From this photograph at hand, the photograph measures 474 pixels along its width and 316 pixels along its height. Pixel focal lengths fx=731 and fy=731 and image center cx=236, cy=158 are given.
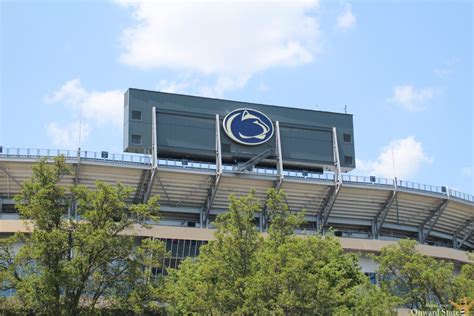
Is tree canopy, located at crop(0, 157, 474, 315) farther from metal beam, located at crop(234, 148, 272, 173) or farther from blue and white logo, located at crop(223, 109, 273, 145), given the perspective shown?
blue and white logo, located at crop(223, 109, 273, 145)

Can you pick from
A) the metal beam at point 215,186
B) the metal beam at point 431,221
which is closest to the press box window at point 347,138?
the metal beam at point 431,221

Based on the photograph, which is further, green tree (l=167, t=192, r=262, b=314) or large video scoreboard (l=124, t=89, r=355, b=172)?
large video scoreboard (l=124, t=89, r=355, b=172)

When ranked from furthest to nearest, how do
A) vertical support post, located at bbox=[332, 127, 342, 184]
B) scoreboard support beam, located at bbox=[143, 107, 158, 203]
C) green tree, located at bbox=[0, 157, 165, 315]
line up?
vertical support post, located at bbox=[332, 127, 342, 184]
scoreboard support beam, located at bbox=[143, 107, 158, 203]
green tree, located at bbox=[0, 157, 165, 315]

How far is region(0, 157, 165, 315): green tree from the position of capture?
36.3m

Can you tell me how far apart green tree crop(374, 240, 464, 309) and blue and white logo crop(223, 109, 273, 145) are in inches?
777

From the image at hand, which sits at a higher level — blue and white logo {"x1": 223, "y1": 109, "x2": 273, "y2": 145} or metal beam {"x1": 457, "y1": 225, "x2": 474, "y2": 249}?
blue and white logo {"x1": 223, "y1": 109, "x2": 273, "y2": 145}

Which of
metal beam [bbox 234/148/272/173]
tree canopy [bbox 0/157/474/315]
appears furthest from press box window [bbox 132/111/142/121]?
tree canopy [bbox 0/157/474/315]

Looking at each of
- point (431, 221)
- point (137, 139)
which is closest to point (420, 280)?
point (431, 221)

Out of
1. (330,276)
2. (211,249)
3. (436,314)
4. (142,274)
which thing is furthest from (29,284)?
(436,314)

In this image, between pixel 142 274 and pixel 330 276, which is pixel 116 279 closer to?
pixel 142 274

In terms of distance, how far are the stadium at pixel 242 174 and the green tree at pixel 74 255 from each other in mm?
28065

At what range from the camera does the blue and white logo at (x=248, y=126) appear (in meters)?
74.1

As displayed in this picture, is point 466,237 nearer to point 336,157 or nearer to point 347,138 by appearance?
point 347,138

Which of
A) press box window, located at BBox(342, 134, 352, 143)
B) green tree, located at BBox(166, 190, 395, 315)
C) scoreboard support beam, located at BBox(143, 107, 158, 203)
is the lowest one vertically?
green tree, located at BBox(166, 190, 395, 315)
